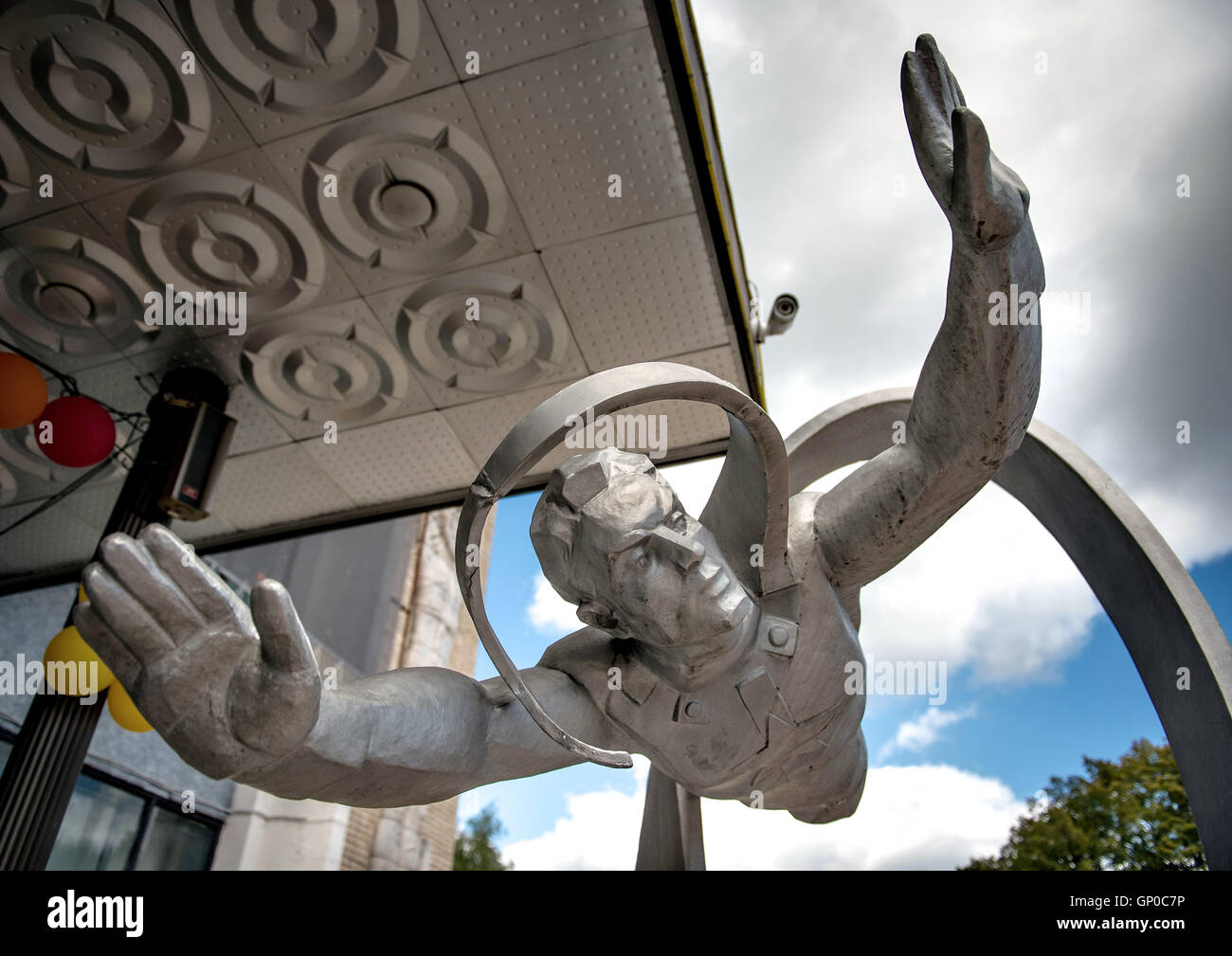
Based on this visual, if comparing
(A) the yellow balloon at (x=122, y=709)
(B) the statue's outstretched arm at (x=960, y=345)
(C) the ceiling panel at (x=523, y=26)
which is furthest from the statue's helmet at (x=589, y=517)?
(A) the yellow balloon at (x=122, y=709)

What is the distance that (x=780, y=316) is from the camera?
362 centimetres

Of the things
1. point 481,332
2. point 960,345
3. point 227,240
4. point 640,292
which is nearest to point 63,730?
point 227,240

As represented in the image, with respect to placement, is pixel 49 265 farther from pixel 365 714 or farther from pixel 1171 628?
pixel 1171 628

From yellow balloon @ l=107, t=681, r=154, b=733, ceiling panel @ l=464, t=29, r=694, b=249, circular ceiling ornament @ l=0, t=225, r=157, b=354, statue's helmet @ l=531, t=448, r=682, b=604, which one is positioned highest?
ceiling panel @ l=464, t=29, r=694, b=249

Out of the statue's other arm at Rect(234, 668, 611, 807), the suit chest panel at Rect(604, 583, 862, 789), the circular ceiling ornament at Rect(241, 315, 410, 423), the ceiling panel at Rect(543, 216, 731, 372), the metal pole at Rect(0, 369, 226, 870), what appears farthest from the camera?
the circular ceiling ornament at Rect(241, 315, 410, 423)

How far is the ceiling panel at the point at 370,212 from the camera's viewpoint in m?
2.89

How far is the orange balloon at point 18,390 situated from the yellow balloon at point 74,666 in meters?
0.85

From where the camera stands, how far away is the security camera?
3539 mm

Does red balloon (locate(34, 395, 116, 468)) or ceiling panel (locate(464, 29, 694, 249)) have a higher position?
ceiling panel (locate(464, 29, 694, 249))

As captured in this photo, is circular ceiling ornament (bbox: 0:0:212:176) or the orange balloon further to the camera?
the orange balloon

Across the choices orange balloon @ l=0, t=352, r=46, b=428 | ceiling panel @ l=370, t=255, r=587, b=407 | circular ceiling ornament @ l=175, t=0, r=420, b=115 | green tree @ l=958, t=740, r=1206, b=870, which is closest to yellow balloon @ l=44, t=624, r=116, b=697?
orange balloon @ l=0, t=352, r=46, b=428

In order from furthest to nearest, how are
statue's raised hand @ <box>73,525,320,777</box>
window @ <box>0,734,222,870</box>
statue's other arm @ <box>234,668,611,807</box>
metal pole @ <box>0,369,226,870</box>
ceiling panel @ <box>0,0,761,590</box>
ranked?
window @ <box>0,734,222,870</box>, metal pole @ <box>0,369,226,870</box>, ceiling panel @ <box>0,0,761,590</box>, statue's other arm @ <box>234,668,611,807</box>, statue's raised hand @ <box>73,525,320,777</box>

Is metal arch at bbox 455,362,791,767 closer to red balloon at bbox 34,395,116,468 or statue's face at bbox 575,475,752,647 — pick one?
statue's face at bbox 575,475,752,647
